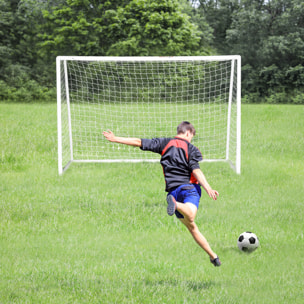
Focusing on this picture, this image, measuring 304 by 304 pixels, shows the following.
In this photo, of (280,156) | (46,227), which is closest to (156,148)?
(46,227)

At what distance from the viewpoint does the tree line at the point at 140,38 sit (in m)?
30.8

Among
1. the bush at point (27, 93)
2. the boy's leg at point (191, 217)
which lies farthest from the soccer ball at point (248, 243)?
the bush at point (27, 93)

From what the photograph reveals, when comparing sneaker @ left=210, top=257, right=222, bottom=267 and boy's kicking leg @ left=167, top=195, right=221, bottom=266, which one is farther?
sneaker @ left=210, top=257, right=222, bottom=267

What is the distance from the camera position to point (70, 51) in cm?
3281

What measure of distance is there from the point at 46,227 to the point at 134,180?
340 centimetres

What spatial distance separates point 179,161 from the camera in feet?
16.9

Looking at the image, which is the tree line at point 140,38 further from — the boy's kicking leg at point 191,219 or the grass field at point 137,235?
the boy's kicking leg at point 191,219

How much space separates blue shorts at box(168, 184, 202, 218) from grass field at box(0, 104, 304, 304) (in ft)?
2.56

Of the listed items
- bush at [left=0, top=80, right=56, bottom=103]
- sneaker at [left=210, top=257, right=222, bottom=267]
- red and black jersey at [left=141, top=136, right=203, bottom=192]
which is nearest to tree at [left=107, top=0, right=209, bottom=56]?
bush at [left=0, top=80, right=56, bottom=103]

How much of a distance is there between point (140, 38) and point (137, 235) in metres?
26.0

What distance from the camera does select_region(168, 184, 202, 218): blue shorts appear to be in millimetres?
5000

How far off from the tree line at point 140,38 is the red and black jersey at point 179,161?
26.1 meters

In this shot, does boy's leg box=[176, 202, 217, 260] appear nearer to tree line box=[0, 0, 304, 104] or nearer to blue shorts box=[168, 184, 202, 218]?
blue shorts box=[168, 184, 202, 218]

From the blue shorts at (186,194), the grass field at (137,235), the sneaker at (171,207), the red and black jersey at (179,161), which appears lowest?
the grass field at (137,235)
